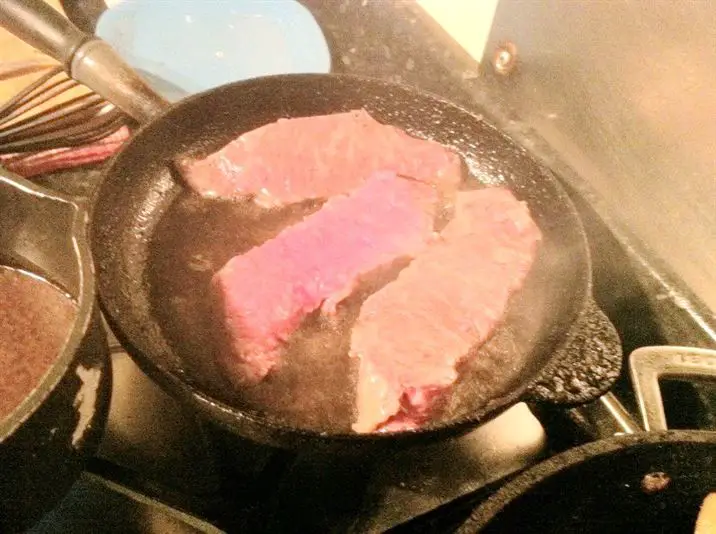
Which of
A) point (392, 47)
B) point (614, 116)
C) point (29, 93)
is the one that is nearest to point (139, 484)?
point (29, 93)

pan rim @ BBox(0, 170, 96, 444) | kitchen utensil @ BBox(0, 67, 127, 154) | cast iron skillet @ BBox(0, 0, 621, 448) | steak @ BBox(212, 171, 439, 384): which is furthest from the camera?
kitchen utensil @ BBox(0, 67, 127, 154)

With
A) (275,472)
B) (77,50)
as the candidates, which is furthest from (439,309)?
(77,50)

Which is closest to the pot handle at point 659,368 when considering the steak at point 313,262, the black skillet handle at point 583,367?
the black skillet handle at point 583,367

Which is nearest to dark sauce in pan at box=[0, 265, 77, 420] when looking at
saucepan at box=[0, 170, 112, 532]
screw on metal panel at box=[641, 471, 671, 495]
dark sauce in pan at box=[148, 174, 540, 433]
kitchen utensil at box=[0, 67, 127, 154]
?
saucepan at box=[0, 170, 112, 532]

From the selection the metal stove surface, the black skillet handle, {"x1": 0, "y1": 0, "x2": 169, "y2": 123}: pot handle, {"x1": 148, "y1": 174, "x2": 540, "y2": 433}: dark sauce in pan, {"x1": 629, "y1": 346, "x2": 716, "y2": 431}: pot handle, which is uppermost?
{"x1": 0, "y1": 0, "x2": 169, "y2": 123}: pot handle

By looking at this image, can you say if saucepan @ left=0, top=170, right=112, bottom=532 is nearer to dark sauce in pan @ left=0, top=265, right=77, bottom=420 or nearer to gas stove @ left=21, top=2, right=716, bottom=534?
dark sauce in pan @ left=0, top=265, right=77, bottom=420

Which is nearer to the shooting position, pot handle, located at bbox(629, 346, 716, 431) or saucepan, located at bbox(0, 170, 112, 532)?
saucepan, located at bbox(0, 170, 112, 532)

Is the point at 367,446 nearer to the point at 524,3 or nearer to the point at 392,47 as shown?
the point at 524,3
